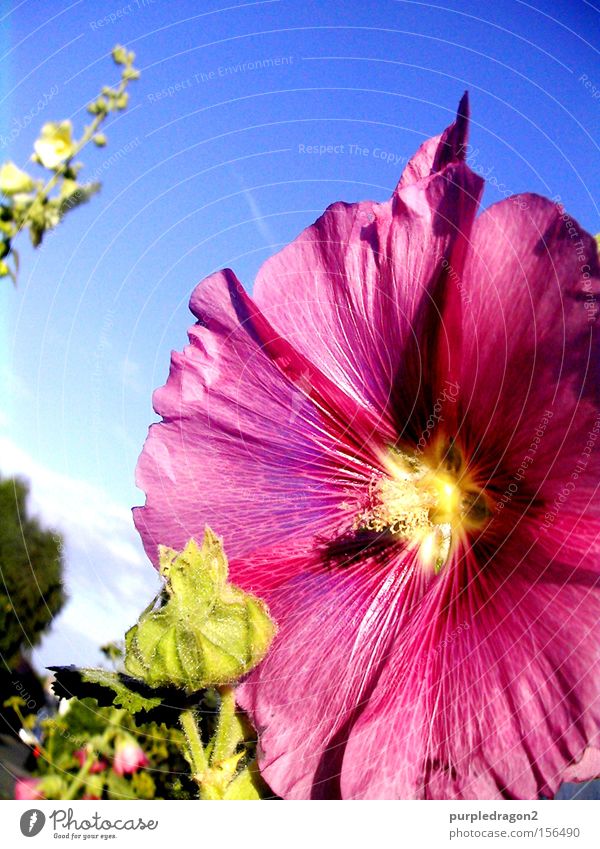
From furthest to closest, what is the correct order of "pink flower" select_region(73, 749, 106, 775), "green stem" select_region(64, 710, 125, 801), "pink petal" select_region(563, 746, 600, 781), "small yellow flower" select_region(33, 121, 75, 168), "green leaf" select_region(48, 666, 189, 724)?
"pink flower" select_region(73, 749, 106, 775)
"green stem" select_region(64, 710, 125, 801)
"small yellow flower" select_region(33, 121, 75, 168)
"green leaf" select_region(48, 666, 189, 724)
"pink petal" select_region(563, 746, 600, 781)

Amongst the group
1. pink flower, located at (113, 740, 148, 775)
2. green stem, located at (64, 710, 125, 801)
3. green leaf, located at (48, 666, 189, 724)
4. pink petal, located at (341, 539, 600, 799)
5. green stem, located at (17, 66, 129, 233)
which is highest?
green stem, located at (17, 66, 129, 233)

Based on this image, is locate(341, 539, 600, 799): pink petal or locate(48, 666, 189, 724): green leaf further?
locate(48, 666, 189, 724): green leaf

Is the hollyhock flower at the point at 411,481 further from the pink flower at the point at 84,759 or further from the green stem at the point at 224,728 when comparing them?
the pink flower at the point at 84,759

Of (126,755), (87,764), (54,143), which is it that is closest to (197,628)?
(54,143)

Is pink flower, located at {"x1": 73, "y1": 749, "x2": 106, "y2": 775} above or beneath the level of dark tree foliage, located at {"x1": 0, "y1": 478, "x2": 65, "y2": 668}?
beneath

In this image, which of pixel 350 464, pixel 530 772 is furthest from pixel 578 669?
pixel 350 464

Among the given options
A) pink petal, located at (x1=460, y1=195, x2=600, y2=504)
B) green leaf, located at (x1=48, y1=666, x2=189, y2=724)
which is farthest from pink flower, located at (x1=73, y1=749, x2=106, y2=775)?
pink petal, located at (x1=460, y1=195, x2=600, y2=504)

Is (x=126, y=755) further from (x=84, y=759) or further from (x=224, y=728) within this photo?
(x=224, y=728)

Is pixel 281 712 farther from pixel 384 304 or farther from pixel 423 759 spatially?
Answer: pixel 384 304

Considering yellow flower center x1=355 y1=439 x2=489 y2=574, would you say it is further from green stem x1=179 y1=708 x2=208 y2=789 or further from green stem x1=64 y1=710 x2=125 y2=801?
green stem x1=64 y1=710 x2=125 y2=801
